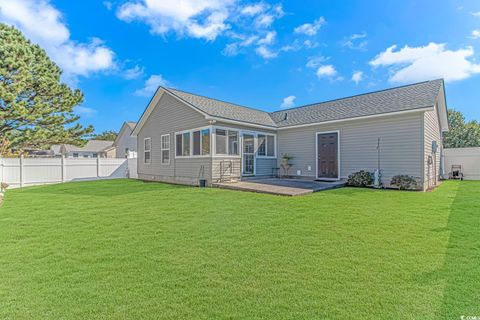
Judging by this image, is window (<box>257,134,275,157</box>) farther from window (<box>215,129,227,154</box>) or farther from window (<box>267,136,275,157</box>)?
window (<box>215,129,227,154</box>)

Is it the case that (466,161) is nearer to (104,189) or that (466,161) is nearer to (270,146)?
(270,146)

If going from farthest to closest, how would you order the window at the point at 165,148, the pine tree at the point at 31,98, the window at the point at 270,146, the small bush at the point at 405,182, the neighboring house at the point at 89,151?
the neighboring house at the point at 89,151 → the pine tree at the point at 31,98 → the window at the point at 165,148 → the window at the point at 270,146 → the small bush at the point at 405,182

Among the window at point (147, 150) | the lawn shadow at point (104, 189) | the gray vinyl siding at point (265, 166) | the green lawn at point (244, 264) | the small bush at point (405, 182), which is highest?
the window at point (147, 150)

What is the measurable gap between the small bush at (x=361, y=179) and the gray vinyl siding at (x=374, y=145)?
0.33 meters

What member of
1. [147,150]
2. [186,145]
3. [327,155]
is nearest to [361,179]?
[327,155]

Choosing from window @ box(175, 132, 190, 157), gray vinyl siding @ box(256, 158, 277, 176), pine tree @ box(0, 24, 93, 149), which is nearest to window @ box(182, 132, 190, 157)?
window @ box(175, 132, 190, 157)

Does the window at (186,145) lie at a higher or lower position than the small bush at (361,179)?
higher

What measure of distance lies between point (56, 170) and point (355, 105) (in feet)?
54.6

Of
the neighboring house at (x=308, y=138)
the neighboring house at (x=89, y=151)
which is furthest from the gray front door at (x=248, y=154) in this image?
the neighboring house at (x=89, y=151)

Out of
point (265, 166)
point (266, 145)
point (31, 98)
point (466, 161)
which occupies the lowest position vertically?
point (265, 166)

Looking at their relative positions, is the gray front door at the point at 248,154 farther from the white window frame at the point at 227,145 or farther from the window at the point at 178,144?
the window at the point at 178,144

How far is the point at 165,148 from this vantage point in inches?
525

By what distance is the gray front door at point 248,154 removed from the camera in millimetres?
11655

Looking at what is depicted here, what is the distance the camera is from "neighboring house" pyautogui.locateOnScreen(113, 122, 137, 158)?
28.1m
